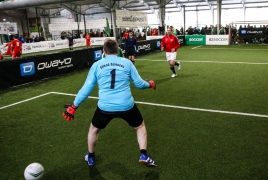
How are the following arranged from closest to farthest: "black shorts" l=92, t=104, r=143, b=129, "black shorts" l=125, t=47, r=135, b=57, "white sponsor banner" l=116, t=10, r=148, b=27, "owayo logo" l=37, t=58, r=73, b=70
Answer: "black shorts" l=92, t=104, r=143, b=129, "owayo logo" l=37, t=58, r=73, b=70, "black shorts" l=125, t=47, r=135, b=57, "white sponsor banner" l=116, t=10, r=148, b=27

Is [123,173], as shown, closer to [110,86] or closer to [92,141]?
[92,141]

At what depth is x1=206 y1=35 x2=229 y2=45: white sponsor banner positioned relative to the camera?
79.0 ft

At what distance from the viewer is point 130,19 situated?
2108cm

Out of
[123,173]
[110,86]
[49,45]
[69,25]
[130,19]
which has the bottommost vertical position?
[123,173]

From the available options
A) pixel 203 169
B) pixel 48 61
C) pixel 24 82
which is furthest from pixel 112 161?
pixel 48 61

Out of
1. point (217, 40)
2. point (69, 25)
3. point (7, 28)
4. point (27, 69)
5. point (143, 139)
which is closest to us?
point (143, 139)

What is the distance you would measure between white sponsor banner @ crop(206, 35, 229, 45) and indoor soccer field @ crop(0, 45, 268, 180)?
53.0ft

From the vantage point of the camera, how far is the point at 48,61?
36.8ft

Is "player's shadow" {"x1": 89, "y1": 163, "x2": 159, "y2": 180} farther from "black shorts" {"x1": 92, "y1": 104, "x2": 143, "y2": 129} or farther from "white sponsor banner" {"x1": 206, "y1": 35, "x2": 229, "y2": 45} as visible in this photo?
"white sponsor banner" {"x1": 206, "y1": 35, "x2": 229, "y2": 45}

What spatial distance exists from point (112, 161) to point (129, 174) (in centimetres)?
50

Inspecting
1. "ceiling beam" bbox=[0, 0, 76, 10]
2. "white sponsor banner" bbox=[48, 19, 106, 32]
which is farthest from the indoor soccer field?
"white sponsor banner" bbox=[48, 19, 106, 32]

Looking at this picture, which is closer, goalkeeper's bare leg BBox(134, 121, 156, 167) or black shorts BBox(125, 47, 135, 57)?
goalkeeper's bare leg BBox(134, 121, 156, 167)

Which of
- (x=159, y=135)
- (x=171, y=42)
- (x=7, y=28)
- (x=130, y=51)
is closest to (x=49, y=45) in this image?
(x=7, y=28)

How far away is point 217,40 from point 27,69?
1921 cm
